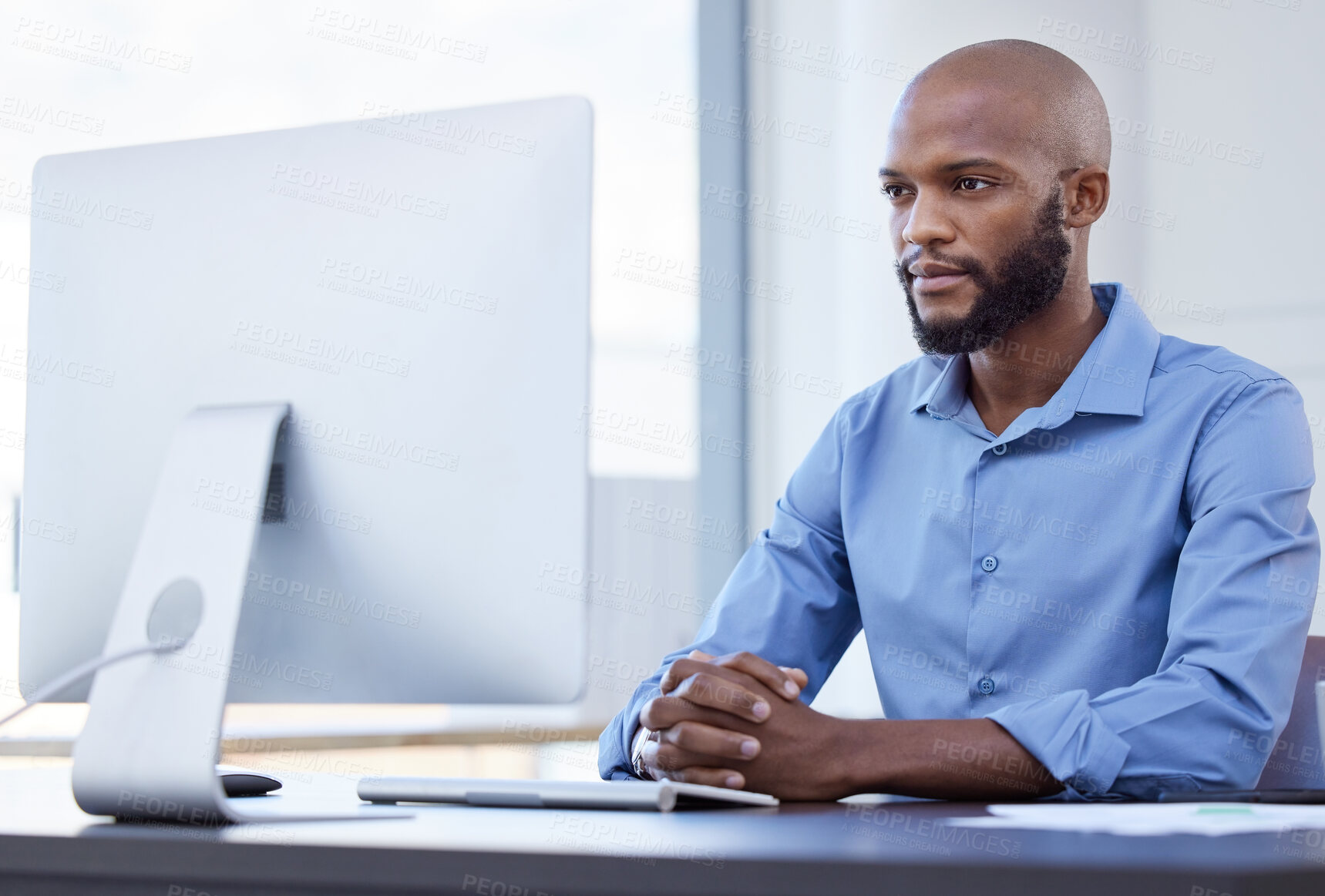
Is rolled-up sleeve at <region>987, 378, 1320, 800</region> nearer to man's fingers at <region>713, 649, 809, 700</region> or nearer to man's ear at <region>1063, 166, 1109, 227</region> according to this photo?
man's fingers at <region>713, 649, 809, 700</region>

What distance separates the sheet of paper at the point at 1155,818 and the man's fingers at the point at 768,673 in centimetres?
26

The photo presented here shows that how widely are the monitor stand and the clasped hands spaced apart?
13.4 inches

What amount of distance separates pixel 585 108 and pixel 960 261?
0.74m

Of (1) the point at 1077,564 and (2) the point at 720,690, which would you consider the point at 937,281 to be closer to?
(1) the point at 1077,564

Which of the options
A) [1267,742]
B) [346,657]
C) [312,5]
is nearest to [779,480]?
[312,5]

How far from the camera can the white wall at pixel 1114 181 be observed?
8.05 ft

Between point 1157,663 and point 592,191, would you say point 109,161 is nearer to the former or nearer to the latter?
point 592,191

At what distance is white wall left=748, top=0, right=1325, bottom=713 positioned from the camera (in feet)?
8.05

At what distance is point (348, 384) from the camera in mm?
935

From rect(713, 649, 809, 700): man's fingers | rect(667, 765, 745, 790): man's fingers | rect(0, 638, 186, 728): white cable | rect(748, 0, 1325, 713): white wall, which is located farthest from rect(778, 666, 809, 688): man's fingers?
rect(748, 0, 1325, 713): white wall

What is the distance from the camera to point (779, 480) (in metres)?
3.71

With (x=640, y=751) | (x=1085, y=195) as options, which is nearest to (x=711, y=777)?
(x=640, y=751)

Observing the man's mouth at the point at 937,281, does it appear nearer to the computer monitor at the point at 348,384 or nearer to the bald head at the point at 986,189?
the bald head at the point at 986,189

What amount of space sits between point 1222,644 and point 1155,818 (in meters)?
0.48
